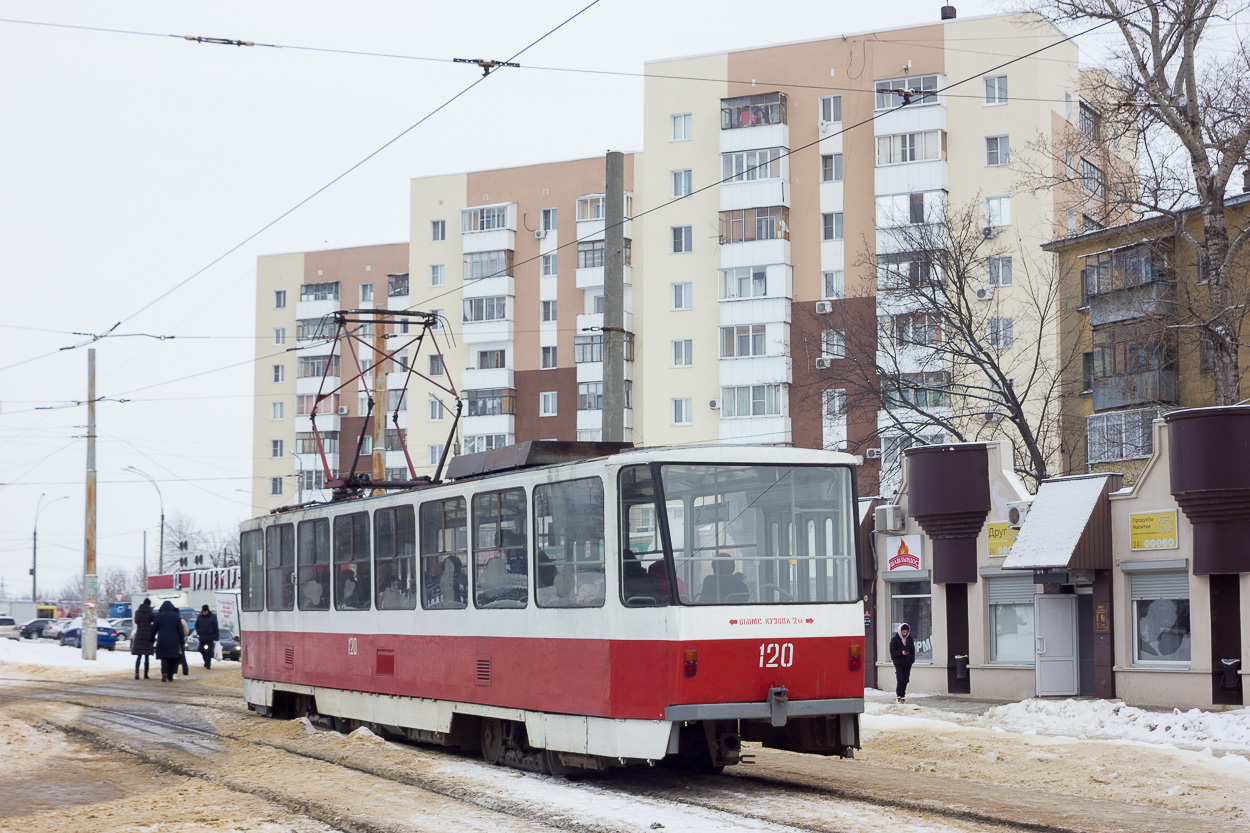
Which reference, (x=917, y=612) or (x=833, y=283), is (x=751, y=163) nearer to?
(x=833, y=283)

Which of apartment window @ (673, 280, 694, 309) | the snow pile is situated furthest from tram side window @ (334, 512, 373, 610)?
apartment window @ (673, 280, 694, 309)

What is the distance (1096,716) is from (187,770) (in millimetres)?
11294

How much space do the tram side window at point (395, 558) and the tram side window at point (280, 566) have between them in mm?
3367

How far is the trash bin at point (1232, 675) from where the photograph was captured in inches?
864

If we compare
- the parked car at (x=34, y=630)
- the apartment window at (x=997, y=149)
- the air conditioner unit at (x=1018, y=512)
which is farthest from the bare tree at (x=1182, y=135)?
the parked car at (x=34, y=630)

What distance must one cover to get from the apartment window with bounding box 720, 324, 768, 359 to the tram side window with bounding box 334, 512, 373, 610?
41.0 m

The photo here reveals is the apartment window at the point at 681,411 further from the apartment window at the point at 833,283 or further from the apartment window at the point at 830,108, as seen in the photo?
the apartment window at the point at 830,108

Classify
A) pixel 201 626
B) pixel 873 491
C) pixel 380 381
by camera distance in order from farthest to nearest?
pixel 873 491
pixel 201 626
pixel 380 381

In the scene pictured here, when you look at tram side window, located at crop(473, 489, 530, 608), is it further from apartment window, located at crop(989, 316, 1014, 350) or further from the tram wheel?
apartment window, located at crop(989, 316, 1014, 350)

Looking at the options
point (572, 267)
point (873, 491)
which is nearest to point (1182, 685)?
point (873, 491)

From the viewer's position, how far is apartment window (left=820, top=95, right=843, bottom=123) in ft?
188

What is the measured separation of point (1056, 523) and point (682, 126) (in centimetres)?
3832

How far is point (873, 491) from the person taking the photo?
49.3 m

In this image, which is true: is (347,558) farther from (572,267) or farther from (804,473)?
(572,267)
